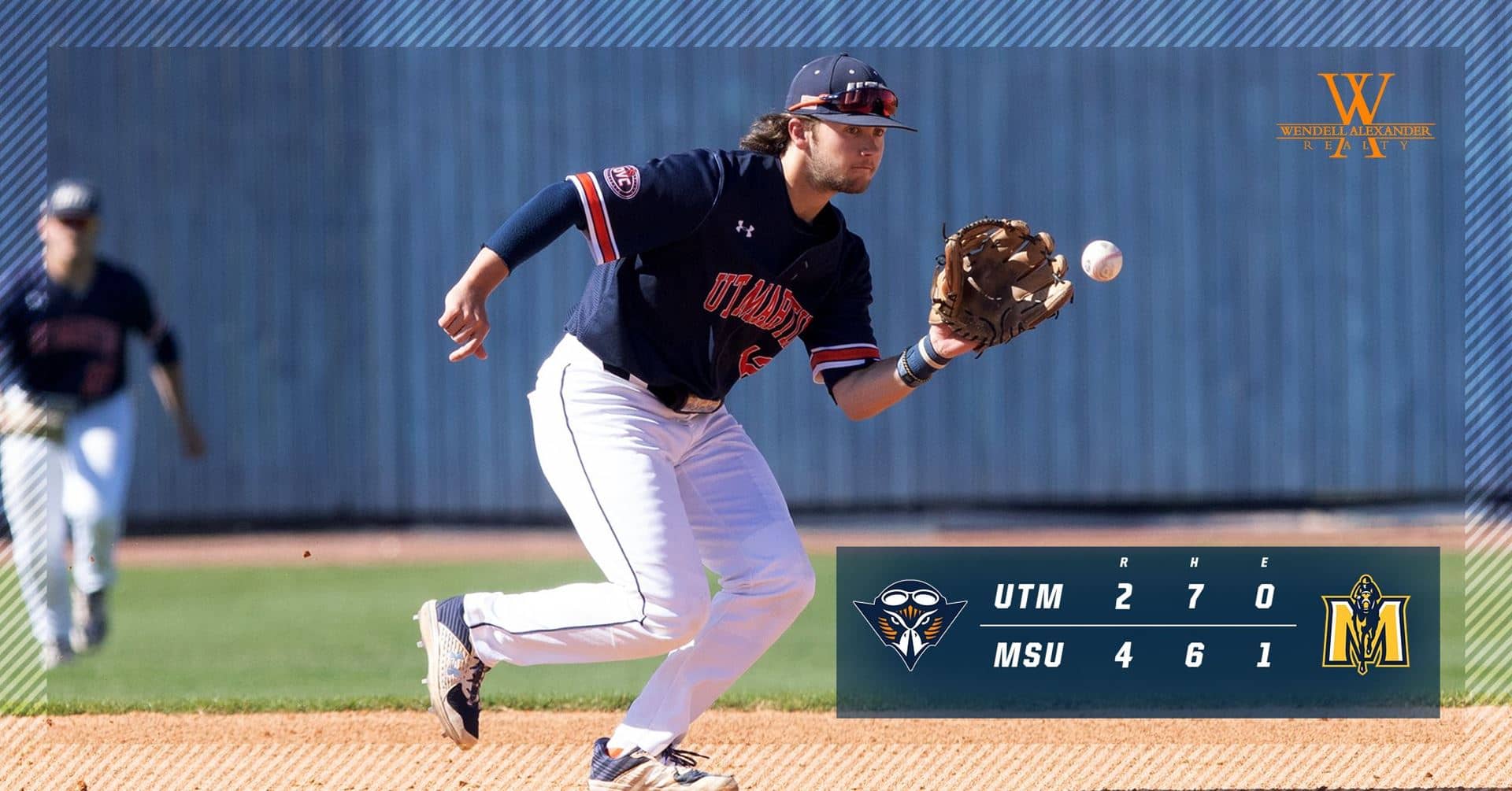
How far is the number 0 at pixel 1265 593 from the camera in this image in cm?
539

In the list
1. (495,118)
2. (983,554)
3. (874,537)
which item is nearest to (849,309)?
(983,554)

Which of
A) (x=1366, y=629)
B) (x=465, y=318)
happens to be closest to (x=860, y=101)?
(x=465, y=318)

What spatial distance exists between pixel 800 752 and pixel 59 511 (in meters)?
3.10

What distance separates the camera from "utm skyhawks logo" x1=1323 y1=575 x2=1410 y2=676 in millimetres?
4812

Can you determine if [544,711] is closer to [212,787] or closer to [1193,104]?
[212,787]

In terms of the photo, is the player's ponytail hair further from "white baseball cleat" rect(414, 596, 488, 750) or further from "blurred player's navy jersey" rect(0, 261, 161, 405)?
"blurred player's navy jersey" rect(0, 261, 161, 405)

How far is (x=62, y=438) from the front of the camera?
5711 millimetres

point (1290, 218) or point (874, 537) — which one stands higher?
point (1290, 218)

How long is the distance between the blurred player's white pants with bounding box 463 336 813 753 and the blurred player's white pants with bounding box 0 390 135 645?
9.20 ft

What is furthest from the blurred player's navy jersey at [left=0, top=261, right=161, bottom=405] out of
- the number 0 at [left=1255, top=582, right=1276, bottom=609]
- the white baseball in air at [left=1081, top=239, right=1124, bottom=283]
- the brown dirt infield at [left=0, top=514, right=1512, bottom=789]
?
the number 0 at [left=1255, top=582, right=1276, bottom=609]

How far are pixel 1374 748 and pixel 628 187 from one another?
268cm

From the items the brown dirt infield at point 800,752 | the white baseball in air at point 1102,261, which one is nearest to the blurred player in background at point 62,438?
the brown dirt infield at point 800,752

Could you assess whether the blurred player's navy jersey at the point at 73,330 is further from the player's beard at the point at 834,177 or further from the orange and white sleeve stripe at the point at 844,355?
the player's beard at the point at 834,177

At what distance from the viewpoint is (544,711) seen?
4875mm
